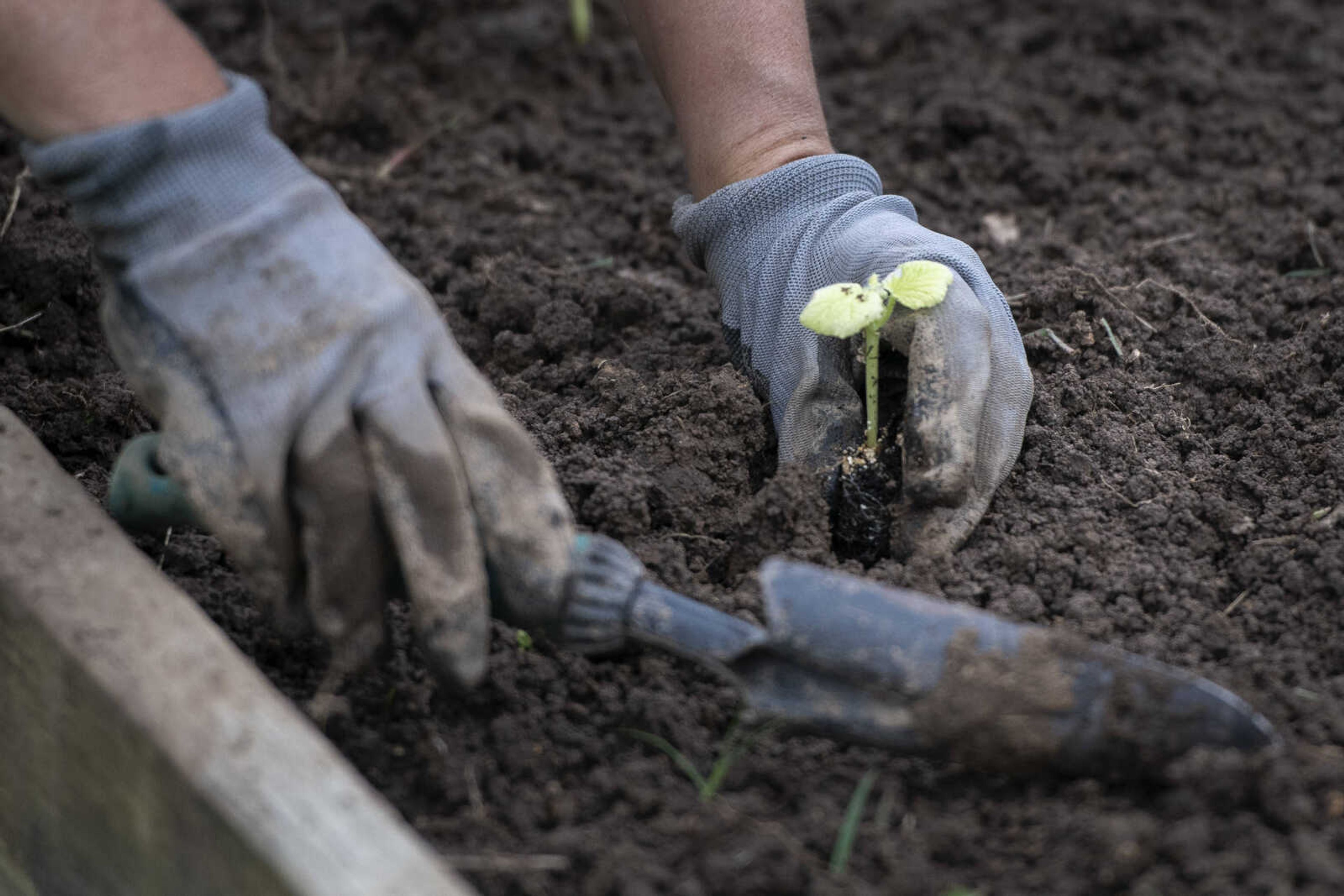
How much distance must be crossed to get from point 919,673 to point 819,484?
1.61 ft

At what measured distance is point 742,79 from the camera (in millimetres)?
2139

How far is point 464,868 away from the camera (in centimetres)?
132

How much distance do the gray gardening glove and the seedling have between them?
49 centimetres

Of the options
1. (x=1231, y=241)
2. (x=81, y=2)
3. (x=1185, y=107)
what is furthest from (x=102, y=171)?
(x=1185, y=107)

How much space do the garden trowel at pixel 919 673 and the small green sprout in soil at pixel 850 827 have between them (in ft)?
0.18

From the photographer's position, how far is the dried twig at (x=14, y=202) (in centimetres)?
242

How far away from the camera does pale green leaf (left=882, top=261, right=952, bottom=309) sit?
1.74 metres

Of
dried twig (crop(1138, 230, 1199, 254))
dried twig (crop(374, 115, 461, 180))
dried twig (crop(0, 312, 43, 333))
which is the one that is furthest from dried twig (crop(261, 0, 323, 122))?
dried twig (crop(1138, 230, 1199, 254))

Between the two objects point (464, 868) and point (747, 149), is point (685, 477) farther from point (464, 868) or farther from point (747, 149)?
point (464, 868)

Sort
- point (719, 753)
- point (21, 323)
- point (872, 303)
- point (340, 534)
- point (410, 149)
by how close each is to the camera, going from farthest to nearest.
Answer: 1. point (410, 149)
2. point (21, 323)
3. point (872, 303)
4. point (719, 753)
5. point (340, 534)

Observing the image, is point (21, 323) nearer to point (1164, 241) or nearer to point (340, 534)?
point (340, 534)

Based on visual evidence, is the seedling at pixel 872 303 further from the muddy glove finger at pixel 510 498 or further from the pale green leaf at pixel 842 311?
the muddy glove finger at pixel 510 498

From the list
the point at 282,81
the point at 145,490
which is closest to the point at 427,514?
the point at 145,490

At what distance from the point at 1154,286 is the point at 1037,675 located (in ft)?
4.00
